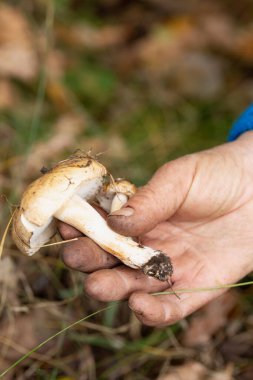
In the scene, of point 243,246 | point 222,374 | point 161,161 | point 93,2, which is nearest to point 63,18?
point 93,2

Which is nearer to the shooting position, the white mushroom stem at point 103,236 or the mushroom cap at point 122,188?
the white mushroom stem at point 103,236

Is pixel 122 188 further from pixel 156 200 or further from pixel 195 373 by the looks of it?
pixel 195 373

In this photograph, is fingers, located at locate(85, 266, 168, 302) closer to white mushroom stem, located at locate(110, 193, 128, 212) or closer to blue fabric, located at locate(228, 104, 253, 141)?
white mushroom stem, located at locate(110, 193, 128, 212)

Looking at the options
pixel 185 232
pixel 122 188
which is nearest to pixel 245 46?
pixel 185 232

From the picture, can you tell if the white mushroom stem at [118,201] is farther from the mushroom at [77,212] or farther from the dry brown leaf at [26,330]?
the dry brown leaf at [26,330]

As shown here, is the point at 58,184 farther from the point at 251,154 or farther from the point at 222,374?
the point at 222,374

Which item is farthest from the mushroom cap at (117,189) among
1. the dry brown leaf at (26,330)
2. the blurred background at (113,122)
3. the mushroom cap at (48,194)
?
the dry brown leaf at (26,330)
